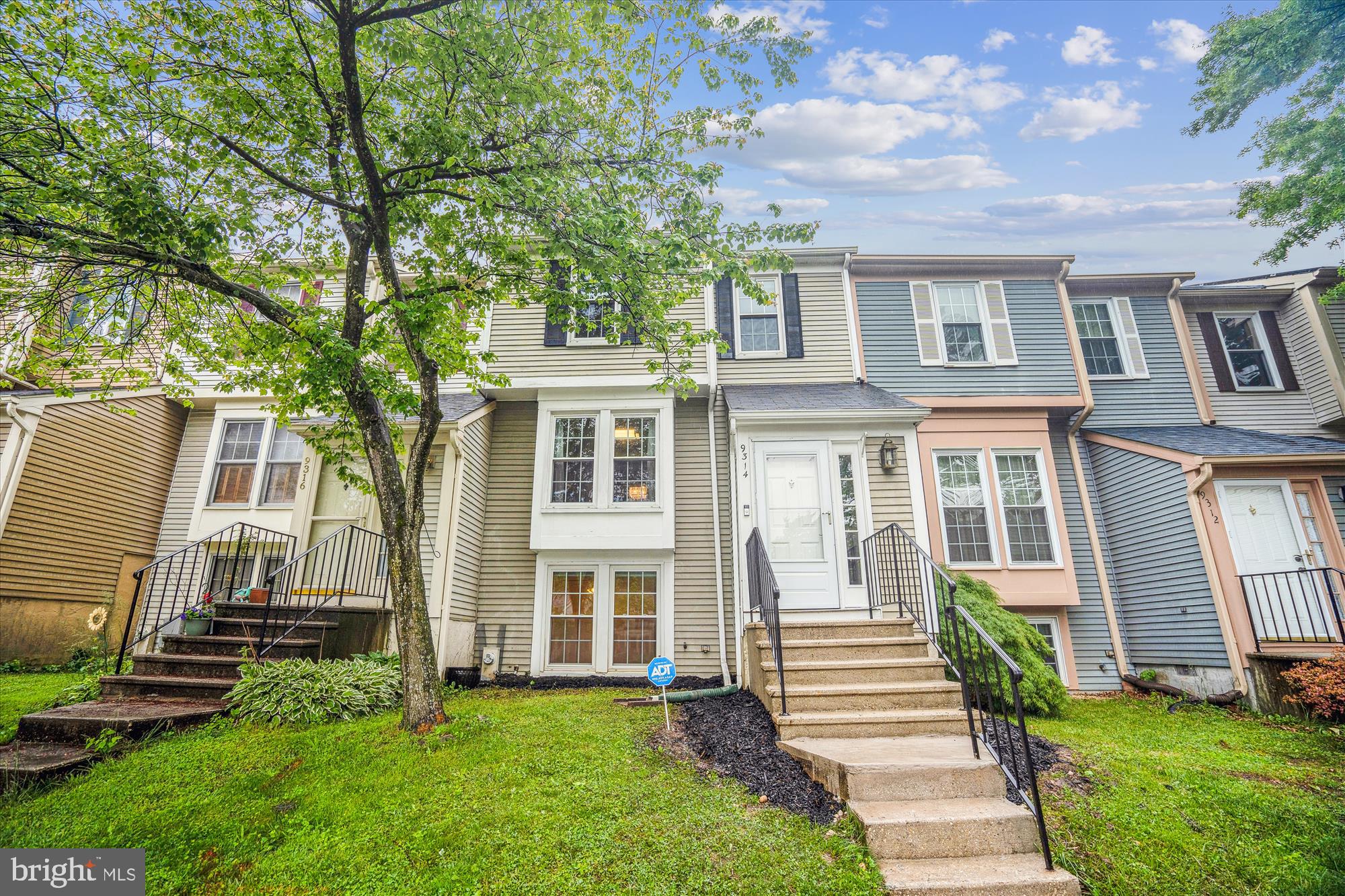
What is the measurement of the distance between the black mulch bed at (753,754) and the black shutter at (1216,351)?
417 inches

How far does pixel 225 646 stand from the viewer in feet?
20.1

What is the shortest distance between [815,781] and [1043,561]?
689 centimetres

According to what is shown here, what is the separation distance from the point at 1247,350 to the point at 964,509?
6.50 metres

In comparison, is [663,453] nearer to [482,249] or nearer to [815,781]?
[482,249]

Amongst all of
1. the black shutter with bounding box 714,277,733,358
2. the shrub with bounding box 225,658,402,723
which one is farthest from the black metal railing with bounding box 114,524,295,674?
the black shutter with bounding box 714,277,733,358

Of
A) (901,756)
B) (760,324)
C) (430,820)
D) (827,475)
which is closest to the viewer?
(430,820)

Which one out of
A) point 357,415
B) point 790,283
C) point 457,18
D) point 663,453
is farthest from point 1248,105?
point 357,415

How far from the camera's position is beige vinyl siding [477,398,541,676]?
8.24 meters

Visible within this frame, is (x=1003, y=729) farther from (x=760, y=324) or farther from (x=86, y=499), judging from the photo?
(x=86, y=499)

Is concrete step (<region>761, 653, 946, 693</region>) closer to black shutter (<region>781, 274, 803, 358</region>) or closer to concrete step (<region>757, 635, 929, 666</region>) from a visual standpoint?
concrete step (<region>757, 635, 929, 666</region>)

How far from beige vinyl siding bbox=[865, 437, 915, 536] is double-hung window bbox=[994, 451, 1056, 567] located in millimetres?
2371

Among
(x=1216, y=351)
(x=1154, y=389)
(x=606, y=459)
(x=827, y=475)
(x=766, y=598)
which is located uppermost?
(x=1216, y=351)

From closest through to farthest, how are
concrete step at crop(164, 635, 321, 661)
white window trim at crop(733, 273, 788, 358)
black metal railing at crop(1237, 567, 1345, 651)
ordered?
1. concrete step at crop(164, 635, 321, 661)
2. black metal railing at crop(1237, 567, 1345, 651)
3. white window trim at crop(733, 273, 788, 358)

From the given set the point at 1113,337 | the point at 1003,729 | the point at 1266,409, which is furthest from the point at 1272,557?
the point at 1003,729
